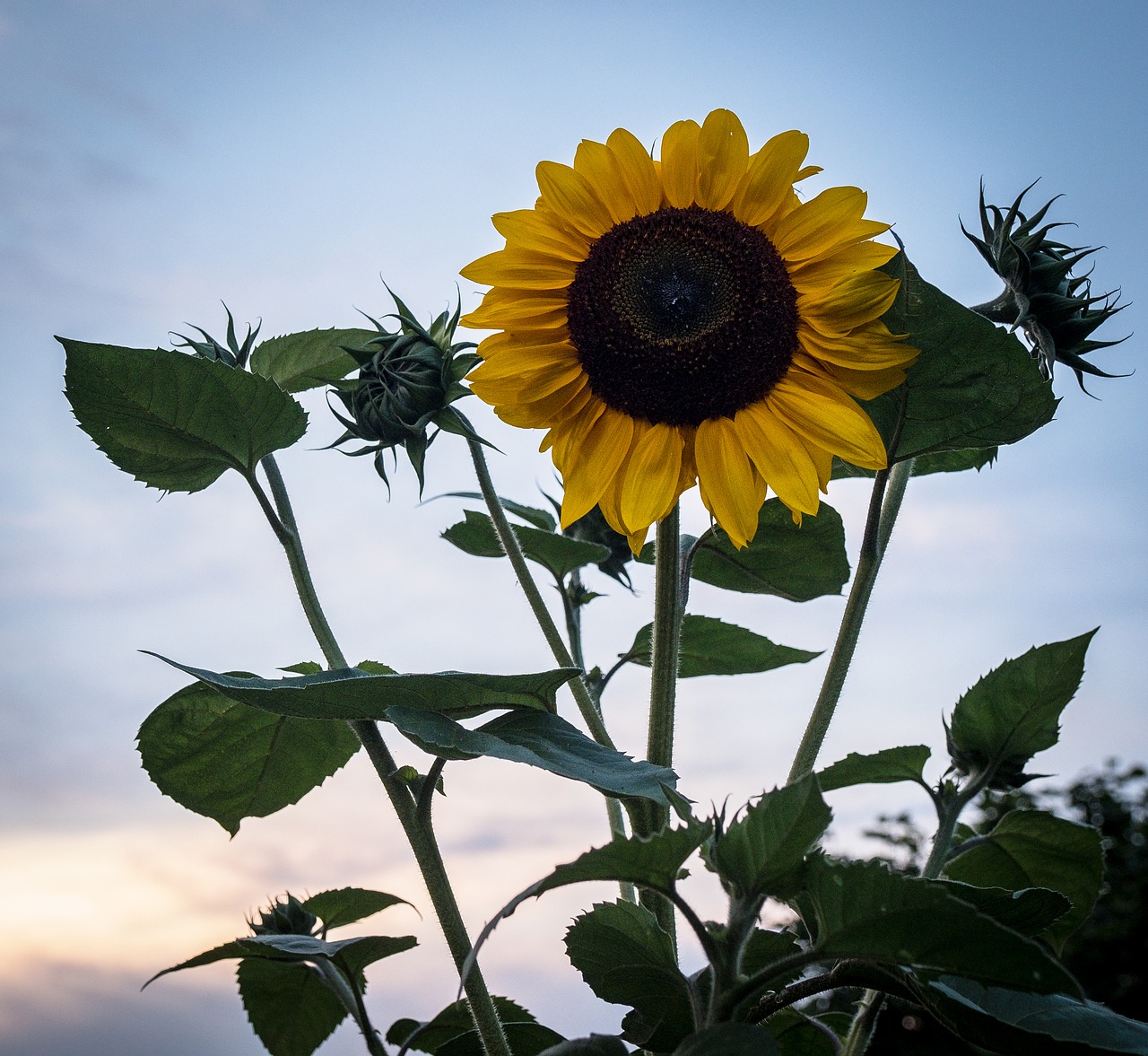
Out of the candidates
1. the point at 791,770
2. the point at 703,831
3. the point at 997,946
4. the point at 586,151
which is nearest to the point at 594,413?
the point at 586,151

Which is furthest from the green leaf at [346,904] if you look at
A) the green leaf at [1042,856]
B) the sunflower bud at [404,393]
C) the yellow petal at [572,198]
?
the yellow petal at [572,198]

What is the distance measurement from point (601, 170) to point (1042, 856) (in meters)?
0.73

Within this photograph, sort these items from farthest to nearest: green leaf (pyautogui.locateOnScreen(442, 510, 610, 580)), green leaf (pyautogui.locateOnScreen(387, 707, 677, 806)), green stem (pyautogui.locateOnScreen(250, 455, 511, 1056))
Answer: green leaf (pyautogui.locateOnScreen(442, 510, 610, 580))
green stem (pyautogui.locateOnScreen(250, 455, 511, 1056))
green leaf (pyautogui.locateOnScreen(387, 707, 677, 806))

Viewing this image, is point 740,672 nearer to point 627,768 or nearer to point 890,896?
point 627,768

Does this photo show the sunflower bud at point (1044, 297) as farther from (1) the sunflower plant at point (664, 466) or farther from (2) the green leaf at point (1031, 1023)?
(2) the green leaf at point (1031, 1023)

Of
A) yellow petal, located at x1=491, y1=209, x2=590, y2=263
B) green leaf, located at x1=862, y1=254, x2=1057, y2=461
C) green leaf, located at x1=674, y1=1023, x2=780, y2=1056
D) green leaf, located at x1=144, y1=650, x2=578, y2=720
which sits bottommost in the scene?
green leaf, located at x1=674, y1=1023, x2=780, y2=1056

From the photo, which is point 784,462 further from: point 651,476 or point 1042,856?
point 1042,856

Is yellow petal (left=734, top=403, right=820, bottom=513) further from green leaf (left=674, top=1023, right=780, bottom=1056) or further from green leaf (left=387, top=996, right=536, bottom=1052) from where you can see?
green leaf (left=387, top=996, right=536, bottom=1052)

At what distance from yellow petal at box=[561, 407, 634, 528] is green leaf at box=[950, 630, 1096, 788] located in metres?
0.38

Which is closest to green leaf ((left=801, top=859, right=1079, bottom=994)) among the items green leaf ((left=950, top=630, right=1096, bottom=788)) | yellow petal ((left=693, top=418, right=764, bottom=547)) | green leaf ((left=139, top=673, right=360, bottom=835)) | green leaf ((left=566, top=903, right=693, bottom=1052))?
green leaf ((left=566, top=903, right=693, bottom=1052))

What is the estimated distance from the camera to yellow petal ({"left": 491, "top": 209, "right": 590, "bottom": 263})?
37.7 inches

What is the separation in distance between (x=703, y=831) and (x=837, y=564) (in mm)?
514

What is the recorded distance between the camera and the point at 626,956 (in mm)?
751

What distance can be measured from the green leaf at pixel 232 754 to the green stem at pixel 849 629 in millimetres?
406
